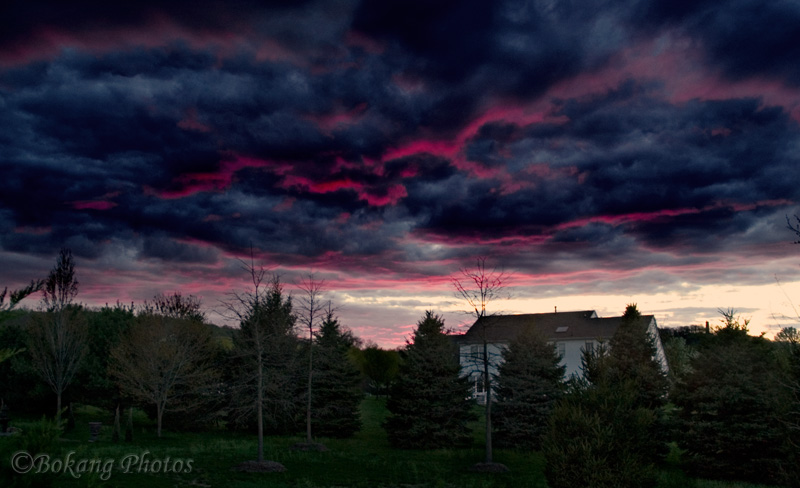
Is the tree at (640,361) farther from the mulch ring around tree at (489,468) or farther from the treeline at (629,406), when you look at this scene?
the mulch ring around tree at (489,468)

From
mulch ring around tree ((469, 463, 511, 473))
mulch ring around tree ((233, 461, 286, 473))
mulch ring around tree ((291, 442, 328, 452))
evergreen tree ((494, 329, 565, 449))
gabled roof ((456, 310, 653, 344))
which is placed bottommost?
mulch ring around tree ((291, 442, 328, 452))

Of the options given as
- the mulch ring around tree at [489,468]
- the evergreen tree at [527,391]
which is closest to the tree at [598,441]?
the mulch ring around tree at [489,468]

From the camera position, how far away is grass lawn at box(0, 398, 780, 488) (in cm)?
2020

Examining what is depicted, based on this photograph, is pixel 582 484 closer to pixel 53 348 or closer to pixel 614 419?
pixel 614 419

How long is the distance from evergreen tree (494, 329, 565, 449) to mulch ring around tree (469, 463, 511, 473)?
603 centimetres

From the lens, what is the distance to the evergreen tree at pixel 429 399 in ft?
113

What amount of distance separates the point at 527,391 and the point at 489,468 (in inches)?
325

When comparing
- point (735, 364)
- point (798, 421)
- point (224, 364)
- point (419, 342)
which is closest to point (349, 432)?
point (419, 342)

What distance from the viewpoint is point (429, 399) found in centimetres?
3519

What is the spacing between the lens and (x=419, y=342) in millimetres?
36500

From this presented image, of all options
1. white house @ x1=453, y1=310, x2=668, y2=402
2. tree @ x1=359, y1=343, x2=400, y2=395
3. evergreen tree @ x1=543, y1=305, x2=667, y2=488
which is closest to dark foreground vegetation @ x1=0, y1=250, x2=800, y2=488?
evergreen tree @ x1=543, y1=305, x2=667, y2=488

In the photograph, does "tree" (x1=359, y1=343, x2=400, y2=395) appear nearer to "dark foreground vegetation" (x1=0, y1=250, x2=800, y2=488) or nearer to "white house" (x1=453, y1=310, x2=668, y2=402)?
"white house" (x1=453, y1=310, x2=668, y2=402)

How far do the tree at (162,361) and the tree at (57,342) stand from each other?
2.79 m

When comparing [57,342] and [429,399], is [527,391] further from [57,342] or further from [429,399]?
[57,342]
